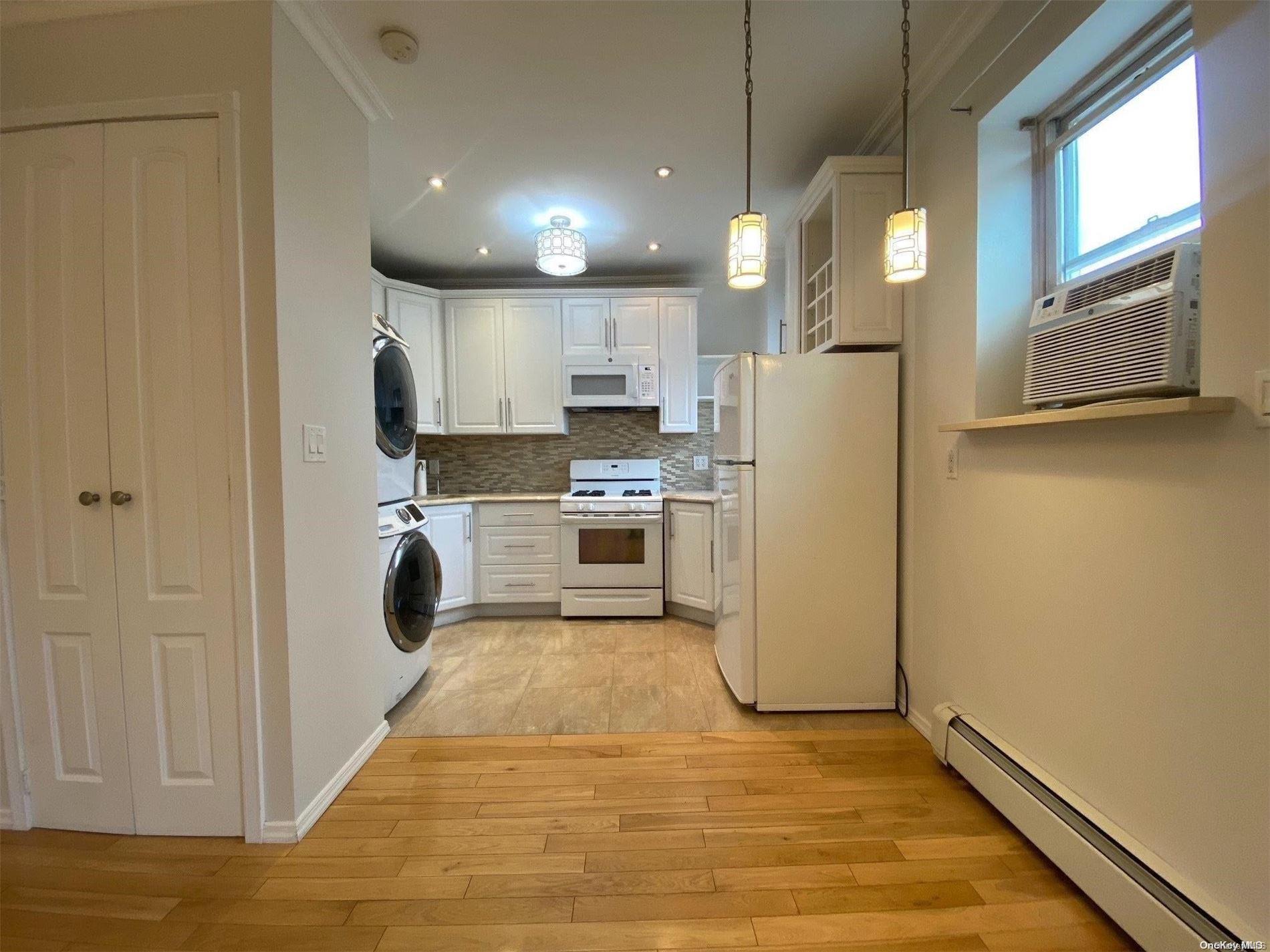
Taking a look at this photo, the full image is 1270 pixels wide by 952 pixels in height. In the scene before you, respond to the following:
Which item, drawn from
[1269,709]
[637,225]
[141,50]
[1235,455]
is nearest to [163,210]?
[141,50]

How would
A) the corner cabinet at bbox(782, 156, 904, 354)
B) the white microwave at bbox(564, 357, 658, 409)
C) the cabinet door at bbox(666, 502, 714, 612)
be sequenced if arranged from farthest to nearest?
the white microwave at bbox(564, 357, 658, 409) → the cabinet door at bbox(666, 502, 714, 612) → the corner cabinet at bbox(782, 156, 904, 354)

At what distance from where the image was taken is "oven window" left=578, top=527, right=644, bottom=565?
3400mm

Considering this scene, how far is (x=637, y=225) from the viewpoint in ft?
9.77

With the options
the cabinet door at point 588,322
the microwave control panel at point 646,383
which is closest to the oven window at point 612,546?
the microwave control panel at point 646,383

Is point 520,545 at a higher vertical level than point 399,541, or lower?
lower

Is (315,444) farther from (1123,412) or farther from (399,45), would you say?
(1123,412)

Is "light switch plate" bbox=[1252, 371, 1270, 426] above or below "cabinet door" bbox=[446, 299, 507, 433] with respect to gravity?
below

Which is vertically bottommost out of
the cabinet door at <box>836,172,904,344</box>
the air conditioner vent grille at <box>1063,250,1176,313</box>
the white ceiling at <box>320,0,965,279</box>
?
the air conditioner vent grille at <box>1063,250,1176,313</box>

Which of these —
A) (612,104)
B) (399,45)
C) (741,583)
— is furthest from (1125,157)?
(399,45)

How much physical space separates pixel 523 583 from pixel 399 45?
293cm

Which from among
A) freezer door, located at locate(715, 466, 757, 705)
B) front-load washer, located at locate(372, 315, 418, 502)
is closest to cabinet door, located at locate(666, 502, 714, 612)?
freezer door, located at locate(715, 466, 757, 705)

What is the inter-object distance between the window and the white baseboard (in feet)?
9.58

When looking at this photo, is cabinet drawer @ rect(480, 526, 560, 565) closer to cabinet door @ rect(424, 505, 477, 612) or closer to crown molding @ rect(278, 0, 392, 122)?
cabinet door @ rect(424, 505, 477, 612)

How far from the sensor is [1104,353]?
1225mm
